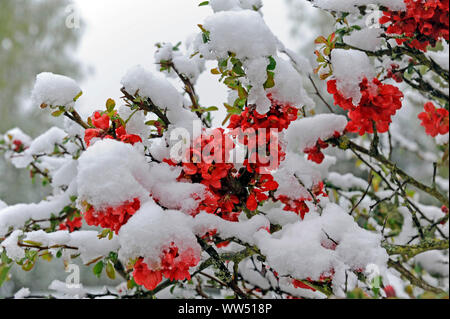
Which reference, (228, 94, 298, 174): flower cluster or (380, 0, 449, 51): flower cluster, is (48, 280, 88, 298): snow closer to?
(228, 94, 298, 174): flower cluster

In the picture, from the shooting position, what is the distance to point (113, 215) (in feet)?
1.99

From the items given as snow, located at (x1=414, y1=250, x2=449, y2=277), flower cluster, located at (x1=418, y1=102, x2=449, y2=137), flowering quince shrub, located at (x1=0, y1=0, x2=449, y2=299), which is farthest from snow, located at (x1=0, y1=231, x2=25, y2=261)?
snow, located at (x1=414, y1=250, x2=449, y2=277)

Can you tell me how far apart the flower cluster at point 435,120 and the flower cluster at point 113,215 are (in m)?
1.18

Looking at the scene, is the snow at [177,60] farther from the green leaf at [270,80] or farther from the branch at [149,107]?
the green leaf at [270,80]

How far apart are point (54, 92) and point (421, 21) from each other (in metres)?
0.82

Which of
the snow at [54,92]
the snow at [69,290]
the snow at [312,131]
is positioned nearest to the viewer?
the snow at [54,92]

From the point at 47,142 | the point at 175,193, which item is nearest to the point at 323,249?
the point at 175,193

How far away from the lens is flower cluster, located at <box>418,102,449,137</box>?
1.32m

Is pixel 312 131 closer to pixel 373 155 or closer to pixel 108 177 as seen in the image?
pixel 373 155

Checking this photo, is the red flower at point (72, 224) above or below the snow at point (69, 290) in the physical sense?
above

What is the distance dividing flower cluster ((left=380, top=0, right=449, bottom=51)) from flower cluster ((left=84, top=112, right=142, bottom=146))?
65 centimetres

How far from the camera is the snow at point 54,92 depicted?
78 cm

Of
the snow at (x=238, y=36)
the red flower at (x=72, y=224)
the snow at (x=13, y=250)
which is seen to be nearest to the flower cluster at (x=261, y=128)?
the snow at (x=238, y=36)

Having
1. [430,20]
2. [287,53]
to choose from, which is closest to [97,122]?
[287,53]
